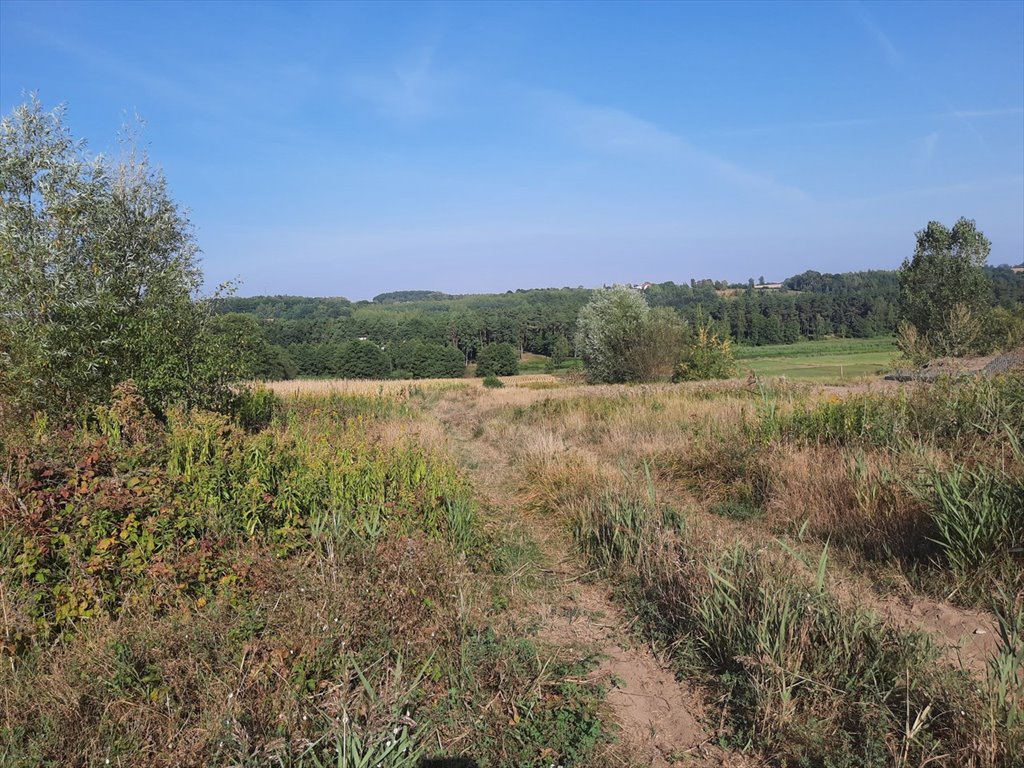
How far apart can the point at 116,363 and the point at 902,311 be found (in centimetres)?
4413

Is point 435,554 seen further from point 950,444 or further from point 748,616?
point 950,444

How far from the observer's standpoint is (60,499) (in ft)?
14.2

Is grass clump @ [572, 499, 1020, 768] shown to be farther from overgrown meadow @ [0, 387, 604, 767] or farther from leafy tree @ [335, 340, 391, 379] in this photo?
leafy tree @ [335, 340, 391, 379]

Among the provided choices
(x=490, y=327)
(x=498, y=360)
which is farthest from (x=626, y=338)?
(x=490, y=327)

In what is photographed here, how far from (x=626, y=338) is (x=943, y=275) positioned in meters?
19.7

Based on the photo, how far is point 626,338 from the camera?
40.9 m

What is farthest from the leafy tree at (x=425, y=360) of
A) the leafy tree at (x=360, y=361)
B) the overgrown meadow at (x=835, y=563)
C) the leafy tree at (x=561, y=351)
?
the overgrown meadow at (x=835, y=563)

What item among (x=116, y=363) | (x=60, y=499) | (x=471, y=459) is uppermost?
(x=116, y=363)

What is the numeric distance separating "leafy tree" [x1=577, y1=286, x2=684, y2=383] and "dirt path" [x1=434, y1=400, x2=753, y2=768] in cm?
3354

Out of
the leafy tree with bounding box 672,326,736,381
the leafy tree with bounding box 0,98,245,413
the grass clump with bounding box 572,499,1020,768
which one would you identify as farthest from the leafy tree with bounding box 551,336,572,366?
the grass clump with bounding box 572,499,1020,768

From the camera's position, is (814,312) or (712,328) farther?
(814,312)

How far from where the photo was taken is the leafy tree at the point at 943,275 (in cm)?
3666

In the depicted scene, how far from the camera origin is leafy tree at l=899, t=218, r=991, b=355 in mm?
36656

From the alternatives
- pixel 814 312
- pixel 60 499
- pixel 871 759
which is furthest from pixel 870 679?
pixel 814 312
